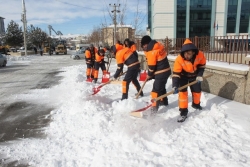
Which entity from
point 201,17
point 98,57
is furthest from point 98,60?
point 201,17

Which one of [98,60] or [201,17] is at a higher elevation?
[201,17]

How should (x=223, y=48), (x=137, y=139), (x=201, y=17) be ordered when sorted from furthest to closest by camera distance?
(x=201, y=17) < (x=223, y=48) < (x=137, y=139)

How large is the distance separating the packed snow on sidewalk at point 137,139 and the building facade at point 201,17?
71.3ft

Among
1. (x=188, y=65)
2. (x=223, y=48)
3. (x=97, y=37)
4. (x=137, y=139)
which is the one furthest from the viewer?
(x=97, y=37)

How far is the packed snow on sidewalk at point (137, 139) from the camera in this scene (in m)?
2.77

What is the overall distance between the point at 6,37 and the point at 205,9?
32.7m

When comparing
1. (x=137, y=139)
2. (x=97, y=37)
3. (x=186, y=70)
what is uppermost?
(x=97, y=37)

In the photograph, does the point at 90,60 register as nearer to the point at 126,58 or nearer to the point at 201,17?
the point at 126,58

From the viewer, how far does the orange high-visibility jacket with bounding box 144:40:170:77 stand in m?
4.09

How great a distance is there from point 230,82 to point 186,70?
1.64 m

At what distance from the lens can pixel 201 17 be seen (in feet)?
82.0

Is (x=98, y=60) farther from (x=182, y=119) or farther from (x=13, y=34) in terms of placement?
(x=13, y=34)

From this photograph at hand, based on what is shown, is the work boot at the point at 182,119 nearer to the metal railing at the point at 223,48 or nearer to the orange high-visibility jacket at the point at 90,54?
the metal railing at the point at 223,48

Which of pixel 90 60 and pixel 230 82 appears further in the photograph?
pixel 90 60
